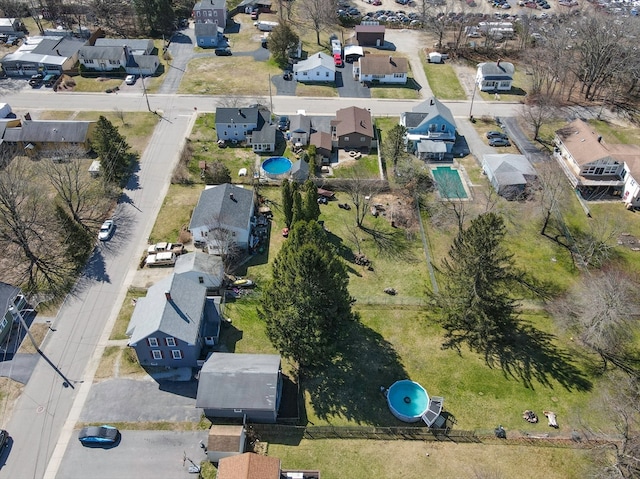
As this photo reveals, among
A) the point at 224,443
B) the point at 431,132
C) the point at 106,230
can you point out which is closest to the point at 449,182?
the point at 431,132

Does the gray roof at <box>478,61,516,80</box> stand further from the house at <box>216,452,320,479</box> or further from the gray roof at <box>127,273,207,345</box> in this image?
the house at <box>216,452,320,479</box>

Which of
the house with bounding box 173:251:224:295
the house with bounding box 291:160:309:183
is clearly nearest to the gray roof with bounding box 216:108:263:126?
the house with bounding box 291:160:309:183

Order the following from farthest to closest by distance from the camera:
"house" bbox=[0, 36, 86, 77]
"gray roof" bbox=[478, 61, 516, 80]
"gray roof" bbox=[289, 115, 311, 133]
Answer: "house" bbox=[0, 36, 86, 77], "gray roof" bbox=[478, 61, 516, 80], "gray roof" bbox=[289, 115, 311, 133]

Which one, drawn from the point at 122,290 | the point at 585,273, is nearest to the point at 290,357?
the point at 122,290

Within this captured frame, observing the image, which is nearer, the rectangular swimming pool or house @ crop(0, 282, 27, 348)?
house @ crop(0, 282, 27, 348)

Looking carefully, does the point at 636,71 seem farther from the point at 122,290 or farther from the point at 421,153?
the point at 122,290

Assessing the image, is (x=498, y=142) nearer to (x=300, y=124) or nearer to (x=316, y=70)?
(x=300, y=124)

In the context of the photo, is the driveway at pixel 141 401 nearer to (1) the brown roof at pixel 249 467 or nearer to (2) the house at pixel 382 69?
(1) the brown roof at pixel 249 467
